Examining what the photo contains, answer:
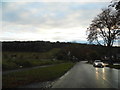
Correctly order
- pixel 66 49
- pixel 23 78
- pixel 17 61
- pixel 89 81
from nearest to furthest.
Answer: pixel 89 81 → pixel 23 78 → pixel 17 61 → pixel 66 49

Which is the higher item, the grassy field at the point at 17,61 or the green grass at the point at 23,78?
the green grass at the point at 23,78

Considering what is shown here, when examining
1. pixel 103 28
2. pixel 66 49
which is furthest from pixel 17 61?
pixel 66 49

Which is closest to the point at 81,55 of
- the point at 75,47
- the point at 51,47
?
the point at 75,47

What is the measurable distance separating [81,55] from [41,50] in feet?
175

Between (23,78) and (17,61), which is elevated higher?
(23,78)

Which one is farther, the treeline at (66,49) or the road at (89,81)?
the treeline at (66,49)

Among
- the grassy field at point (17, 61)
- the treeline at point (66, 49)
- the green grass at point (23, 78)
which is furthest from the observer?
the treeline at point (66, 49)

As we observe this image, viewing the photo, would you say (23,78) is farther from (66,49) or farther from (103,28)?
(66,49)

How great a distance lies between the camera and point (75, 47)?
16275cm

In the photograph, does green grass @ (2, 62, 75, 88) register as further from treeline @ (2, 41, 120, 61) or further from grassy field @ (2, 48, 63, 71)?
treeline @ (2, 41, 120, 61)

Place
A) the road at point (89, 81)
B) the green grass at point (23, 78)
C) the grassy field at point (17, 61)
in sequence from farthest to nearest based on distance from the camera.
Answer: the grassy field at point (17, 61) < the road at point (89, 81) < the green grass at point (23, 78)

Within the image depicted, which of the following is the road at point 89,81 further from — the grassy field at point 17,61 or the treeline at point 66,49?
the treeline at point 66,49

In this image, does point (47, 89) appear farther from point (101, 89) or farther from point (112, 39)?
point (112, 39)

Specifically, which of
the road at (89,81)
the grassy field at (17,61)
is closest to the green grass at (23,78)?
the road at (89,81)
